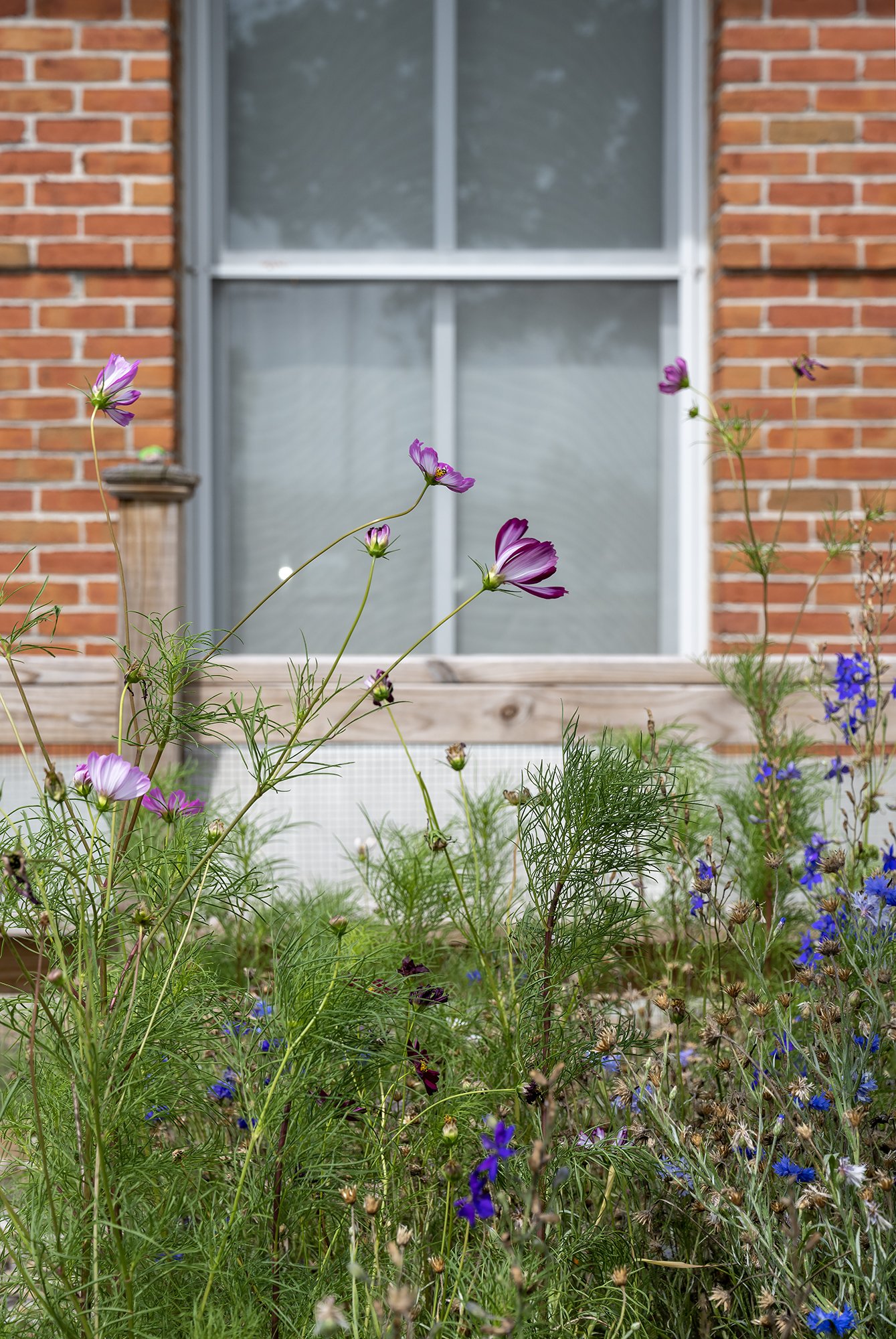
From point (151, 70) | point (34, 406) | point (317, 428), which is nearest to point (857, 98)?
point (317, 428)

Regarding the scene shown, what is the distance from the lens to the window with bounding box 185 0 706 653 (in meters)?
3.10

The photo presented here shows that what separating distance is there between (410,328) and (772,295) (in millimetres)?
1086

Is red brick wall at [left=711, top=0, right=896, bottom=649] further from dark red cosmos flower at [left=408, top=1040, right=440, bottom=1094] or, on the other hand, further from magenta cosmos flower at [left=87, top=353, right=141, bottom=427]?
magenta cosmos flower at [left=87, top=353, right=141, bottom=427]

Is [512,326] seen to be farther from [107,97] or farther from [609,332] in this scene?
[107,97]

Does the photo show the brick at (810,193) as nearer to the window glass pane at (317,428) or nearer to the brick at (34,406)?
the window glass pane at (317,428)

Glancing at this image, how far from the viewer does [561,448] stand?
3189mm

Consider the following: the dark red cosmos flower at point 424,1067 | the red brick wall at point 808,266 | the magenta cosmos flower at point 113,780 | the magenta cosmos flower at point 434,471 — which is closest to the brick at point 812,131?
the red brick wall at point 808,266

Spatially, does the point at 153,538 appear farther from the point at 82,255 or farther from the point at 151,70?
the point at 151,70

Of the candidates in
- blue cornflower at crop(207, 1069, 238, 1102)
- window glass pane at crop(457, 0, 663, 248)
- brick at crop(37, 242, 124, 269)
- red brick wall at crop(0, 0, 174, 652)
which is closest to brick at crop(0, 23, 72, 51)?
red brick wall at crop(0, 0, 174, 652)

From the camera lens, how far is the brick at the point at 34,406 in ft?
9.33

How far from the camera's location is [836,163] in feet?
9.41

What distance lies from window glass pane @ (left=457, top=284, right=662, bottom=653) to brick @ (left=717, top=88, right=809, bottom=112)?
0.54 metres

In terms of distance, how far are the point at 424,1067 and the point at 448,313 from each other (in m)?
2.57

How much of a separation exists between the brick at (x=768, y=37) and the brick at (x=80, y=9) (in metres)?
1.71
